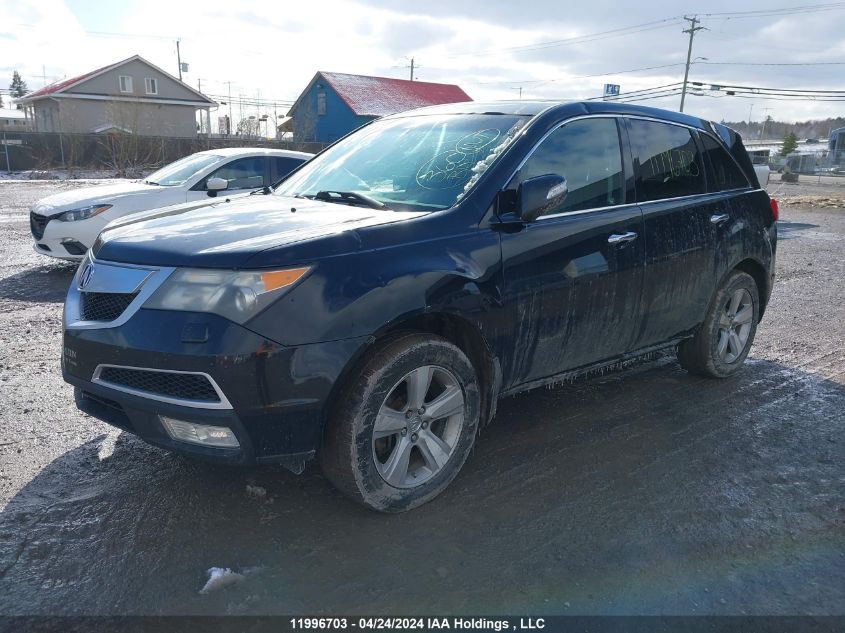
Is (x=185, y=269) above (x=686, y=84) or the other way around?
the other way around

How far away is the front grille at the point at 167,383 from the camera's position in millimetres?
2658

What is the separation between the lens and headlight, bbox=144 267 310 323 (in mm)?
2643

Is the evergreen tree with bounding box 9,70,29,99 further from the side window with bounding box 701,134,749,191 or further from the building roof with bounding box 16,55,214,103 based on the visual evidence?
the side window with bounding box 701,134,749,191

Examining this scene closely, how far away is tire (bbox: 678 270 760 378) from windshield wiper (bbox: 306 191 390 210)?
267cm

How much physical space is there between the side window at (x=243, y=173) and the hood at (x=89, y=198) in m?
0.72

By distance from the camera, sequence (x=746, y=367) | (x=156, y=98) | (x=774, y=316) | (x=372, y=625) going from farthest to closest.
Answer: (x=156, y=98) < (x=774, y=316) < (x=746, y=367) < (x=372, y=625)

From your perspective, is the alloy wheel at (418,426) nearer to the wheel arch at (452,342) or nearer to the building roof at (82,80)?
the wheel arch at (452,342)

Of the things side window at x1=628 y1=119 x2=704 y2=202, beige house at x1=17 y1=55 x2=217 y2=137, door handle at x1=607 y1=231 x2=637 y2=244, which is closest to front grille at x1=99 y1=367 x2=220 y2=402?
door handle at x1=607 y1=231 x2=637 y2=244

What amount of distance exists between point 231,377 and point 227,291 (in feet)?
1.11

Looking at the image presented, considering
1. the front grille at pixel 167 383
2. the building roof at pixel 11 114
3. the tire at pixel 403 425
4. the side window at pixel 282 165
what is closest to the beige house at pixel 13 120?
the building roof at pixel 11 114

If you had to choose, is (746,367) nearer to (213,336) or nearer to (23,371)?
(213,336)

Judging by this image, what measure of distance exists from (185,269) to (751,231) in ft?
13.2

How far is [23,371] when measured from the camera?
15.9ft

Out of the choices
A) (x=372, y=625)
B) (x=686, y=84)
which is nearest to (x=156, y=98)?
(x=686, y=84)
